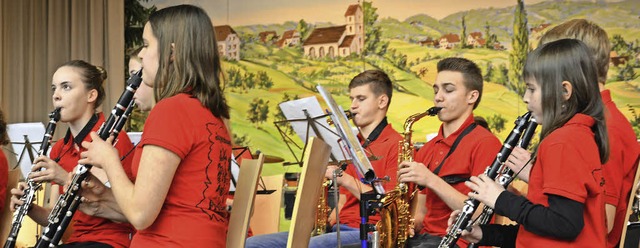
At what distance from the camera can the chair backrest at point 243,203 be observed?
8.99 ft

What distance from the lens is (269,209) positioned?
4371 mm

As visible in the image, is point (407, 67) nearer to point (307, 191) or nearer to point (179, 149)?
point (307, 191)

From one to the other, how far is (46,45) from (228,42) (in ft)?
6.07

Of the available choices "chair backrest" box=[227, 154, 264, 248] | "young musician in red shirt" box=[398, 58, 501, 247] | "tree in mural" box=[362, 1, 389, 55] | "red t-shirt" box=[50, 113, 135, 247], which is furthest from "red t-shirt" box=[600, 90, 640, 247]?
"tree in mural" box=[362, 1, 389, 55]

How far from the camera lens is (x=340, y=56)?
823cm

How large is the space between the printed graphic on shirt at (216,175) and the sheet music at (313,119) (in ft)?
4.62

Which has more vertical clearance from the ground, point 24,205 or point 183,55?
point 183,55

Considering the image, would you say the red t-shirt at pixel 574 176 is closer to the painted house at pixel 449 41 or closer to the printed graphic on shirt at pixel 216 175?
the printed graphic on shirt at pixel 216 175

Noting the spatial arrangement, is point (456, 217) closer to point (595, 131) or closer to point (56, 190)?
point (595, 131)

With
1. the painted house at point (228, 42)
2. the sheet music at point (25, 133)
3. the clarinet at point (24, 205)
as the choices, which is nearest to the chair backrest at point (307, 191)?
the clarinet at point (24, 205)

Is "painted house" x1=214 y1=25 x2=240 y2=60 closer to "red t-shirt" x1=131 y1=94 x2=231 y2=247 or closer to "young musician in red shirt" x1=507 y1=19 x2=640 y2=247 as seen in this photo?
"young musician in red shirt" x1=507 y1=19 x2=640 y2=247

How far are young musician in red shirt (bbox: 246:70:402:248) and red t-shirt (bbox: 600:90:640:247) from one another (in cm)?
151

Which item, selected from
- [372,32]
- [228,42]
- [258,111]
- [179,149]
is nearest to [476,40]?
[372,32]

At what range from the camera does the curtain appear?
7789 mm
